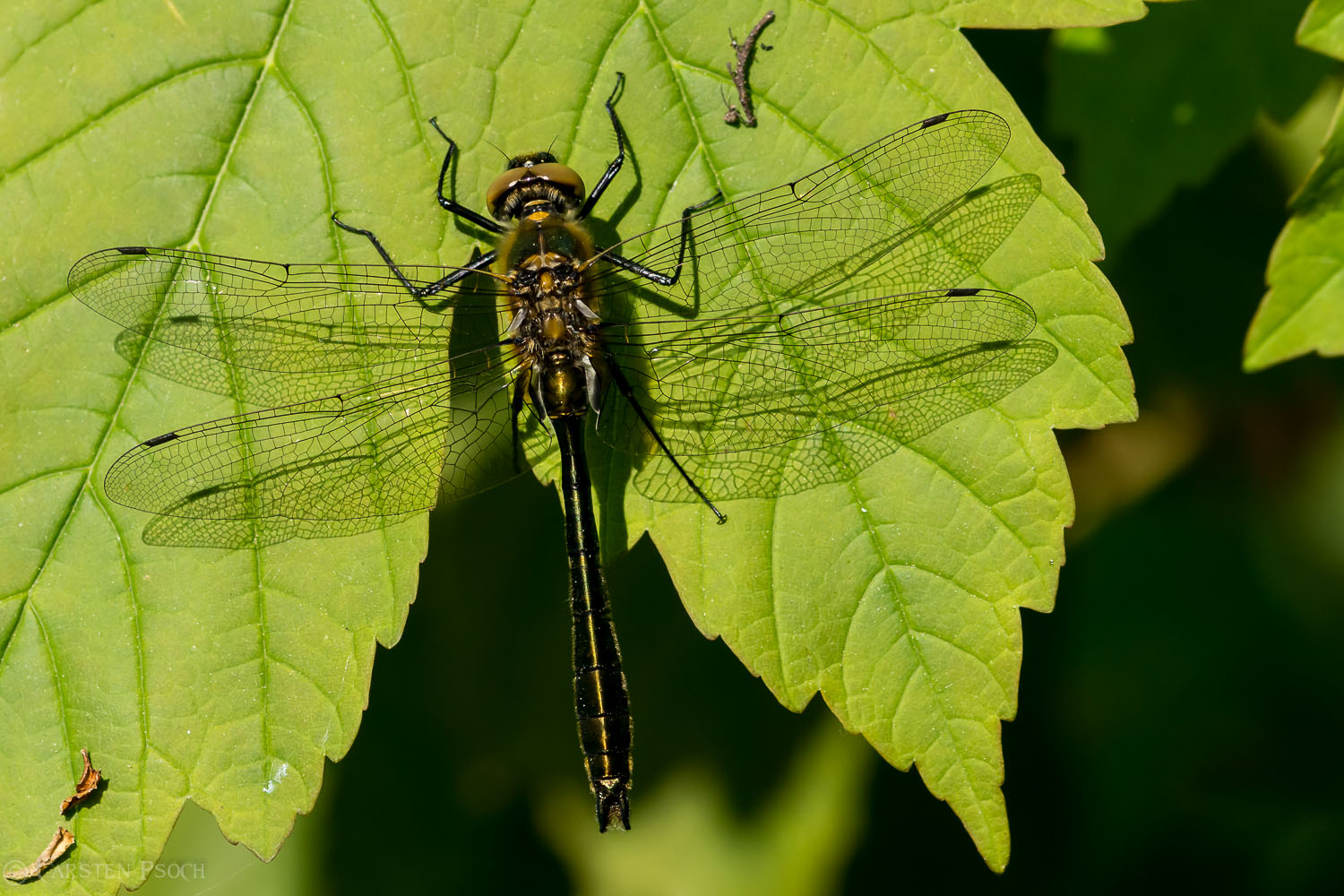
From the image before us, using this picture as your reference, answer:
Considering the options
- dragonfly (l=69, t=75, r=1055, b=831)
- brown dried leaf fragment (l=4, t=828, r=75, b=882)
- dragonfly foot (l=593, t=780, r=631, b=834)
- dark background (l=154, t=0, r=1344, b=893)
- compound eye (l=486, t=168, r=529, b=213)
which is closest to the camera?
brown dried leaf fragment (l=4, t=828, r=75, b=882)

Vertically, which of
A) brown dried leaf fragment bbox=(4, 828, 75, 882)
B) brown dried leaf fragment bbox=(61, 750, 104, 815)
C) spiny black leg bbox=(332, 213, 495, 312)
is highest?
spiny black leg bbox=(332, 213, 495, 312)

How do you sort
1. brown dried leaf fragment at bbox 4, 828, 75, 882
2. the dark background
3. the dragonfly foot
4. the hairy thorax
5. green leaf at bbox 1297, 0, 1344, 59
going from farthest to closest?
the dark background → the dragonfly foot → the hairy thorax → brown dried leaf fragment at bbox 4, 828, 75, 882 → green leaf at bbox 1297, 0, 1344, 59

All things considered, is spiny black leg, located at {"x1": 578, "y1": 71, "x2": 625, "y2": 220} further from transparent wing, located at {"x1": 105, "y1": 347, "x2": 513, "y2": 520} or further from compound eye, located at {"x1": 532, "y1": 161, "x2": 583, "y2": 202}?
transparent wing, located at {"x1": 105, "y1": 347, "x2": 513, "y2": 520}

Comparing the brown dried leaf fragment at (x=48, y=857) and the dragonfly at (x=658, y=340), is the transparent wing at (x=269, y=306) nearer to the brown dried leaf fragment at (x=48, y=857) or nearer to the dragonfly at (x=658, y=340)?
the dragonfly at (x=658, y=340)

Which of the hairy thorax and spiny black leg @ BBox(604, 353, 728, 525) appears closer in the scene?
spiny black leg @ BBox(604, 353, 728, 525)

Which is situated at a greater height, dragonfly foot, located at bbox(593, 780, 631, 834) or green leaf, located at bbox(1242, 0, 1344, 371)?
green leaf, located at bbox(1242, 0, 1344, 371)

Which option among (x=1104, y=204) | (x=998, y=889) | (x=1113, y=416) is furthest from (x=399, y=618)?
(x=998, y=889)

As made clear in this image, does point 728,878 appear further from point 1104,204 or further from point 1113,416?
point 1104,204

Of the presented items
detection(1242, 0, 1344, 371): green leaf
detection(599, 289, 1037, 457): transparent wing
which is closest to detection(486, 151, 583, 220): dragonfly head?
detection(599, 289, 1037, 457): transparent wing
